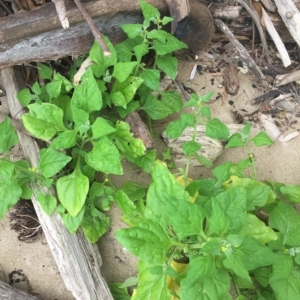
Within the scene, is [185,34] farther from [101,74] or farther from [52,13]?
[52,13]

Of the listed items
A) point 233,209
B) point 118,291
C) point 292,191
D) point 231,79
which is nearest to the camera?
point 233,209

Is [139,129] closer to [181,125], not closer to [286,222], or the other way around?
[181,125]

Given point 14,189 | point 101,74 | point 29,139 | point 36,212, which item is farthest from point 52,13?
→ point 36,212

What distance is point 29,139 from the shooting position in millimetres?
2348

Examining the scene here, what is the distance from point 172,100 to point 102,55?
0.49 metres

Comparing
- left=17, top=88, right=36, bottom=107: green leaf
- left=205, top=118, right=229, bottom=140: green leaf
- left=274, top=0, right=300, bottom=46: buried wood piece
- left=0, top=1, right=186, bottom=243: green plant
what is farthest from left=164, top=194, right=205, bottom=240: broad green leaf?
left=274, top=0, right=300, bottom=46: buried wood piece

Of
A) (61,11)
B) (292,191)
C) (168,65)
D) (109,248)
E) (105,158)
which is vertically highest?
(61,11)

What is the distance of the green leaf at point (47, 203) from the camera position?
7.04ft

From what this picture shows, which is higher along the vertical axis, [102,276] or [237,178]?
[237,178]

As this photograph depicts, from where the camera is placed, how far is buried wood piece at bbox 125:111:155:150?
226 centimetres

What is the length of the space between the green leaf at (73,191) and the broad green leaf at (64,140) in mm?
175

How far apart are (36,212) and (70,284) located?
1.42ft

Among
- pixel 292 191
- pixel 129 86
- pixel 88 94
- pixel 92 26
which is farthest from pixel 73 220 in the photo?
pixel 292 191

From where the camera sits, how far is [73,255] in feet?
7.22
